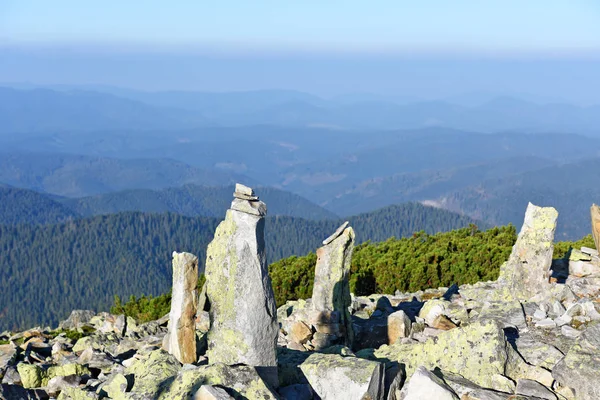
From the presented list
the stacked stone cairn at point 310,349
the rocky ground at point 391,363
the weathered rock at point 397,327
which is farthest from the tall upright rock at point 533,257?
the weathered rock at point 397,327

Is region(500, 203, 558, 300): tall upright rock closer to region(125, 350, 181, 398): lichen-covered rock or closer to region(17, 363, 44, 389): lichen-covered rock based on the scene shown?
region(125, 350, 181, 398): lichen-covered rock

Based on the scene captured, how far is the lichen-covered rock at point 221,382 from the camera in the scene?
977 cm

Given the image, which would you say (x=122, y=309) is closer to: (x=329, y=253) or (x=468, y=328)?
(x=329, y=253)

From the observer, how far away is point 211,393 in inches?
369

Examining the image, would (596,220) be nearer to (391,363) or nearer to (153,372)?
(391,363)

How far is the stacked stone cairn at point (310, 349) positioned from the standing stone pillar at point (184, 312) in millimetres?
21

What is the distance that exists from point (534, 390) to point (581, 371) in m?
0.83

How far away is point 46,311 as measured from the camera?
6531 inches

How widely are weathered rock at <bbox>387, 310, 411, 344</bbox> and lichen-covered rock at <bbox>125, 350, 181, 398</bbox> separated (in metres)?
5.63

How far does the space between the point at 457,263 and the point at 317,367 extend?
1723cm

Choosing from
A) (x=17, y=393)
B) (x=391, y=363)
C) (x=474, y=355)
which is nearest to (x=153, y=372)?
(x=17, y=393)

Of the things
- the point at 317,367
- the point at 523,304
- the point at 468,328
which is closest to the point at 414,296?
the point at 523,304

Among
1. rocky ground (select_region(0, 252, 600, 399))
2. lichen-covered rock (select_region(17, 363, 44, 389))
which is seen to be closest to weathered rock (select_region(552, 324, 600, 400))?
rocky ground (select_region(0, 252, 600, 399))

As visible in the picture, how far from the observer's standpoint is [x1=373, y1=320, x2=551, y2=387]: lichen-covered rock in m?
11.3
